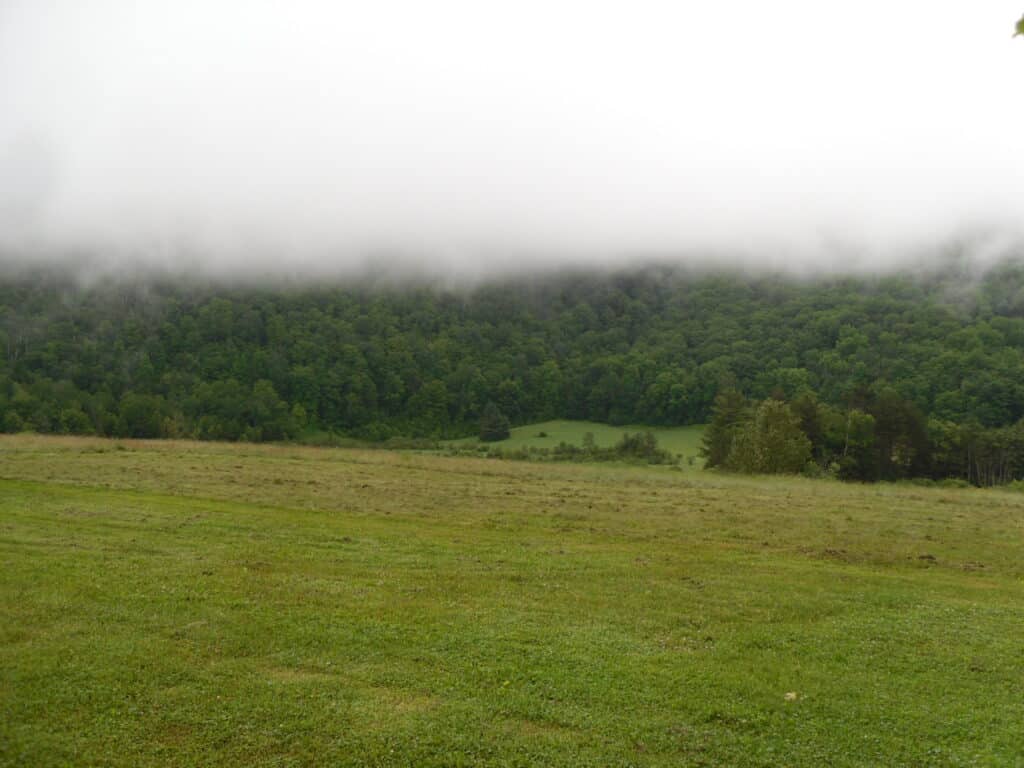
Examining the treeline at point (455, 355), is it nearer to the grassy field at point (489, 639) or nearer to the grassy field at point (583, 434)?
the grassy field at point (583, 434)

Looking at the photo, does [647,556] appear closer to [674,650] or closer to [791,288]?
[674,650]

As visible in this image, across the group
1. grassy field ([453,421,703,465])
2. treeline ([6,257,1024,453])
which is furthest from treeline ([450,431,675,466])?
treeline ([6,257,1024,453])

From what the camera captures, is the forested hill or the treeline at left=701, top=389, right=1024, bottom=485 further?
the forested hill

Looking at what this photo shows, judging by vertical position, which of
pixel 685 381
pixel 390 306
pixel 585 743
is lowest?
pixel 585 743

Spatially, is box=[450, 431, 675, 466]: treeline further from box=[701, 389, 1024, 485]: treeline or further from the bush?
the bush

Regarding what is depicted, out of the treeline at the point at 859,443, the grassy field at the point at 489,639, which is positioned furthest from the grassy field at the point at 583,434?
the grassy field at the point at 489,639

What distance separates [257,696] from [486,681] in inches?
129

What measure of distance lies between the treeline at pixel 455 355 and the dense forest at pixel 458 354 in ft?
1.57

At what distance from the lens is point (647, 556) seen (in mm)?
19453

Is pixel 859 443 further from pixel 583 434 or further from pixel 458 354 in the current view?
pixel 458 354

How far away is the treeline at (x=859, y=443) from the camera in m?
55.7

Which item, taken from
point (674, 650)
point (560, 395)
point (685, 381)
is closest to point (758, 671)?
point (674, 650)

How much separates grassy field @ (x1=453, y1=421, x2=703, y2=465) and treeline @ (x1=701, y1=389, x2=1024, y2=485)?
141 feet

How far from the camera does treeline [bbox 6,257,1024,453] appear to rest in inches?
4466
